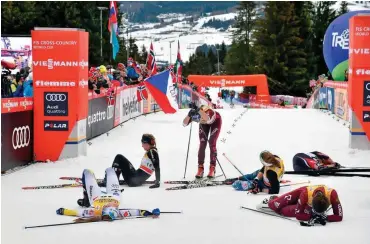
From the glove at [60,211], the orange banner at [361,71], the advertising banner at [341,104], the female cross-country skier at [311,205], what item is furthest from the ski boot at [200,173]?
the advertising banner at [341,104]

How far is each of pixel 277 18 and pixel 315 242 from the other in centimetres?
6376

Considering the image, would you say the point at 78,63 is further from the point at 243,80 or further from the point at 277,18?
the point at 277,18

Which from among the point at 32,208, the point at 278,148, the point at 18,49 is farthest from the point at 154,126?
the point at 18,49

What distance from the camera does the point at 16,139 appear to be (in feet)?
41.3

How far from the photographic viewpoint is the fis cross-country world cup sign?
2911cm

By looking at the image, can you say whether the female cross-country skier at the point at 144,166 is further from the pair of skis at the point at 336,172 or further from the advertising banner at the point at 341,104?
the advertising banner at the point at 341,104

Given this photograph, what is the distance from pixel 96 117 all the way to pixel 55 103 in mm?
4423

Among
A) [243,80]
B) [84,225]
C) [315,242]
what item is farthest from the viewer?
[243,80]

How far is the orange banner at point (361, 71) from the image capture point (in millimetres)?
15031

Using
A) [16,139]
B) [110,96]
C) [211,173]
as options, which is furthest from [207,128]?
[110,96]

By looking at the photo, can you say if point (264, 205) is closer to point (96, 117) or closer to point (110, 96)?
point (96, 117)

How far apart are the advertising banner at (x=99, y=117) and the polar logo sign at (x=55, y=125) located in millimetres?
3211

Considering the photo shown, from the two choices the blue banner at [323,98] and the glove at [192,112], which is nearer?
the glove at [192,112]

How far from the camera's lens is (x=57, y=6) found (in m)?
57.2
